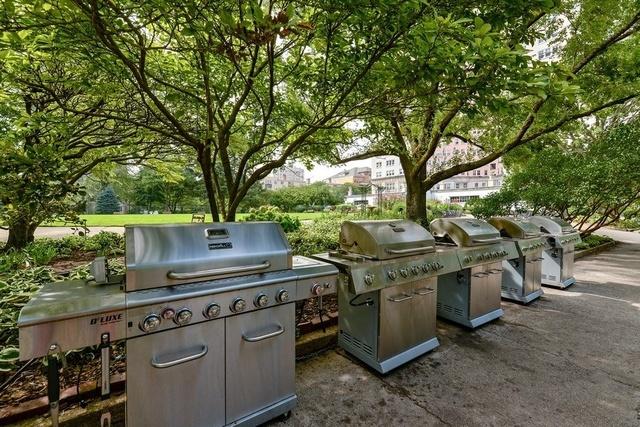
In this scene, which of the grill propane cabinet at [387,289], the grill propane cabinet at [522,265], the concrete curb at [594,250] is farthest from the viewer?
the concrete curb at [594,250]

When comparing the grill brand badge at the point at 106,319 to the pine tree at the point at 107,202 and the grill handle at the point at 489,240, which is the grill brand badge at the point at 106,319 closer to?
the grill handle at the point at 489,240

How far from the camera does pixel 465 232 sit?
332 centimetres

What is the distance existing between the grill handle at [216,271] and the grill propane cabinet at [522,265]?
3770mm

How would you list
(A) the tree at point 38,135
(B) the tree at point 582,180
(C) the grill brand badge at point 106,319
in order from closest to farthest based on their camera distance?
(C) the grill brand badge at point 106,319 < (A) the tree at point 38,135 < (B) the tree at point 582,180

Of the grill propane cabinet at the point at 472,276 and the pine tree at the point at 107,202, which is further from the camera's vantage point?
the pine tree at the point at 107,202

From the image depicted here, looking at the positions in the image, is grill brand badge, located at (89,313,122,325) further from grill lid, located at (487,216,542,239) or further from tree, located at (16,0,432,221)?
grill lid, located at (487,216,542,239)

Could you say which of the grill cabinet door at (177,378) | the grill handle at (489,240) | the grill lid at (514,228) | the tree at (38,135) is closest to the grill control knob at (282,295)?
the grill cabinet door at (177,378)

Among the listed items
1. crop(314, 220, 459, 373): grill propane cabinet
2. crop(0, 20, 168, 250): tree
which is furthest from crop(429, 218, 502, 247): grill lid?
crop(0, 20, 168, 250): tree

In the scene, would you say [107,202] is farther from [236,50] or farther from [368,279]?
[368,279]

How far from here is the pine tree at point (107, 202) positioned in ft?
111

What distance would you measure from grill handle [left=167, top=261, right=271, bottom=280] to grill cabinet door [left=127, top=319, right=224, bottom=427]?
0.27 m

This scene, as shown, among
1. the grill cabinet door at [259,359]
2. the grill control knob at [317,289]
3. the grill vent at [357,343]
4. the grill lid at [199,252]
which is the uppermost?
the grill lid at [199,252]

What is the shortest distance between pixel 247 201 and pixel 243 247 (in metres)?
30.1

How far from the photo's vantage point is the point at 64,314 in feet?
4.10
